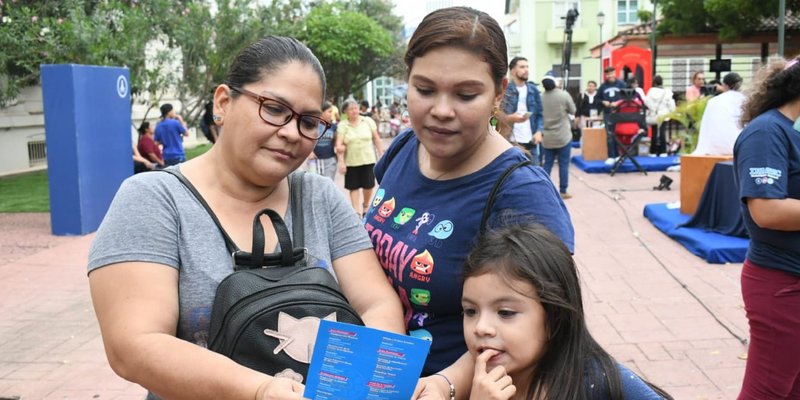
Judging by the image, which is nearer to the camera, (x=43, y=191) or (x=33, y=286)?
(x=33, y=286)

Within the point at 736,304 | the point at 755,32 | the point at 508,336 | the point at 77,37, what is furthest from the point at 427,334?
the point at 755,32

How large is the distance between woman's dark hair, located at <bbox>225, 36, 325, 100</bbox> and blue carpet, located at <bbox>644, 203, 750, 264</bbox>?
663 cm

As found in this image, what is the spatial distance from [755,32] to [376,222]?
23.6 metres

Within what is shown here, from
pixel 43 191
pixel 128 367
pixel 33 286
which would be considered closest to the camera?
pixel 128 367

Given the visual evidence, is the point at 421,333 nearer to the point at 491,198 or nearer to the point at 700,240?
the point at 491,198

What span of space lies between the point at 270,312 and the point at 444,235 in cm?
54

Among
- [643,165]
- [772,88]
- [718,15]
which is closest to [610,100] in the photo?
[643,165]

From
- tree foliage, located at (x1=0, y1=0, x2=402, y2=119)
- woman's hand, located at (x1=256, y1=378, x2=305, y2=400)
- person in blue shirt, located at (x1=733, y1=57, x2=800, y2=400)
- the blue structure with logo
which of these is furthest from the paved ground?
woman's hand, located at (x1=256, y1=378, x2=305, y2=400)

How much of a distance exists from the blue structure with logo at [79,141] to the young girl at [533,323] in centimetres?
977

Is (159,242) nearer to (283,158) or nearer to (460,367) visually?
(283,158)

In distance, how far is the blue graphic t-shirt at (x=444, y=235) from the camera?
198cm

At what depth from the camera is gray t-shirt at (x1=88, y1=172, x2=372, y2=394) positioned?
178 centimetres

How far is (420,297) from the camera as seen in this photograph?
2.09 m

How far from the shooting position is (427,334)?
2.11 metres
